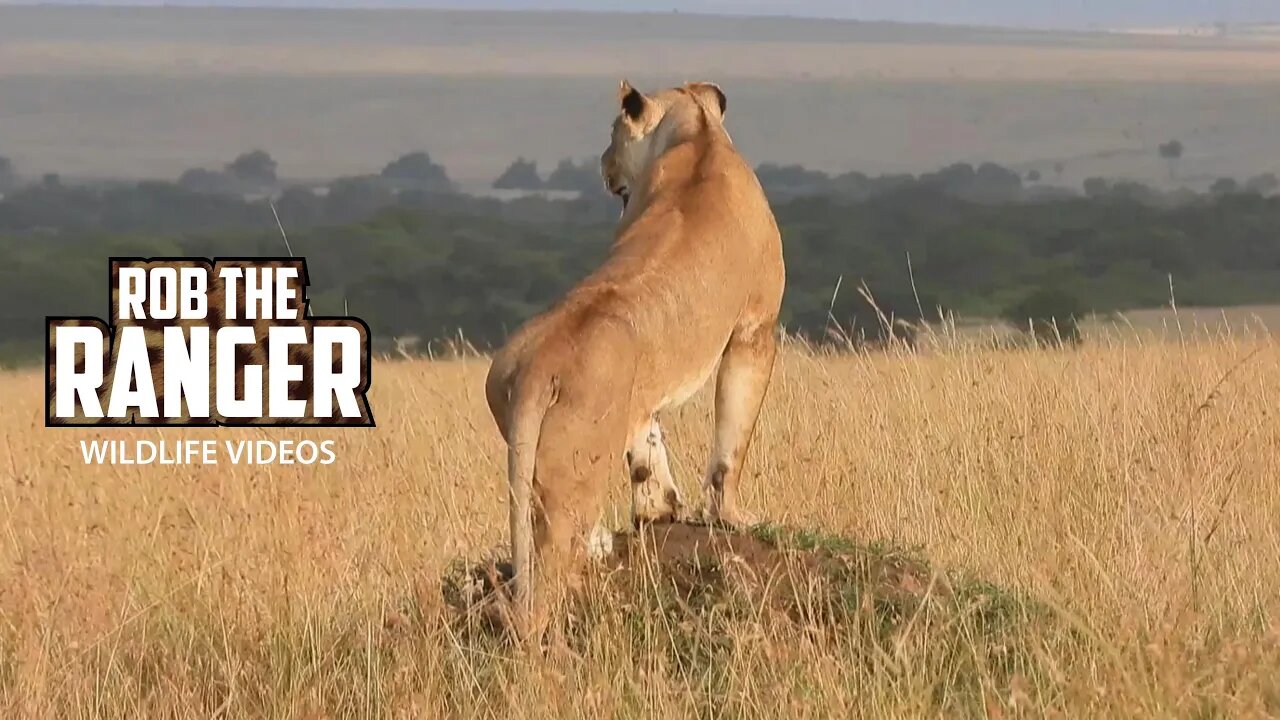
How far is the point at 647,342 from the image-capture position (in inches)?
247

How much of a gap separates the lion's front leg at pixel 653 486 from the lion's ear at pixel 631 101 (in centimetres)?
170

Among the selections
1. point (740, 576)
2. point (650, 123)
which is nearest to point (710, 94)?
point (650, 123)

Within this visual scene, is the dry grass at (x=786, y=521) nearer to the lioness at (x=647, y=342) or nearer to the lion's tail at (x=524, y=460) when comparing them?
the lion's tail at (x=524, y=460)

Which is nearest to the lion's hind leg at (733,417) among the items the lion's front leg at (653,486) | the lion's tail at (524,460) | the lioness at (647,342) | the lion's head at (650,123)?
the lioness at (647,342)

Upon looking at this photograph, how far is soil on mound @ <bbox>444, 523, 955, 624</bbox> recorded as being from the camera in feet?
20.8

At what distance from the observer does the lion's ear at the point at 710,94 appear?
26.3 feet

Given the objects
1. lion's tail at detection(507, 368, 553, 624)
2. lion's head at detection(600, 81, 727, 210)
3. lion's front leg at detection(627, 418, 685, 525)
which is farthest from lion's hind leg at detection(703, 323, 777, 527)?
lion's tail at detection(507, 368, 553, 624)

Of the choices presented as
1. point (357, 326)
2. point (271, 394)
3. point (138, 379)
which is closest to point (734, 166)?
point (357, 326)

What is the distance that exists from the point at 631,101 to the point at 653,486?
193cm

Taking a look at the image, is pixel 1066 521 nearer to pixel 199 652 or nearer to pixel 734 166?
pixel 734 166

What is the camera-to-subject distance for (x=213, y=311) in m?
13.4

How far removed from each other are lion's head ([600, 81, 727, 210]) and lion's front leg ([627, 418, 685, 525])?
129cm

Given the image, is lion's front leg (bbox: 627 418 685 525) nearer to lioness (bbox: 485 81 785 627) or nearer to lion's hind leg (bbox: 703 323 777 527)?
lioness (bbox: 485 81 785 627)

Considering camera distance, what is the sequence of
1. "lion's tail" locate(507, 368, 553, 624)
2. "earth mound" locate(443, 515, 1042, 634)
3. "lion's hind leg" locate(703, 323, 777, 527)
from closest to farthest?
"lion's tail" locate(507, 368, 553, 624) < "earth mound" locate(443, 515, 1042, 634) < "lion's hind leg" locate(703, 323, 777, 527)
